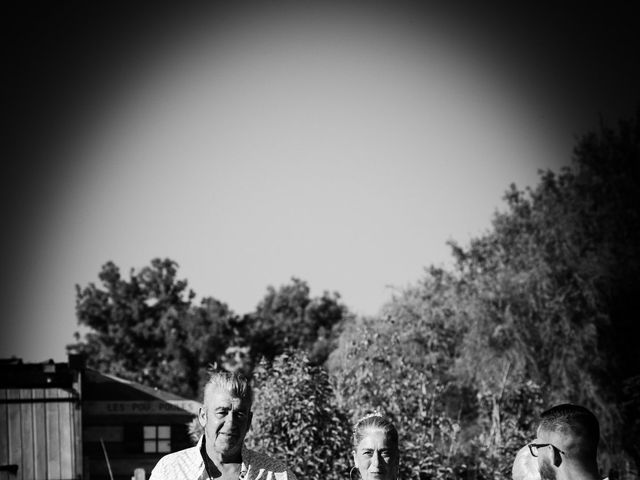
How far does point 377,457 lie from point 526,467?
1106mm

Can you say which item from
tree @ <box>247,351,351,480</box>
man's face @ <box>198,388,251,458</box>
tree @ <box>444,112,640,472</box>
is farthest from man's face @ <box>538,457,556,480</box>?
tree @ <box>444,112,640,472</box>

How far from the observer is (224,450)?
202 inches

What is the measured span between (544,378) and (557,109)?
893 inches

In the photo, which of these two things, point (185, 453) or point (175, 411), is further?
point (175, 411)

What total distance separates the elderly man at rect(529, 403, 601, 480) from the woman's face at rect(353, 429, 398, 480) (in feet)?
4.13

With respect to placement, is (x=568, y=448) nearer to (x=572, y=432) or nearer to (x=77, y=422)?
(x=572, y=432)

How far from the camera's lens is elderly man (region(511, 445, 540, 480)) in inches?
175

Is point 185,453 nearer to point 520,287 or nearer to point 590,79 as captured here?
point 520,287

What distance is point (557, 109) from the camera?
44219 mm

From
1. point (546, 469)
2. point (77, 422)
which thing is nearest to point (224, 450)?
point (546, 469)

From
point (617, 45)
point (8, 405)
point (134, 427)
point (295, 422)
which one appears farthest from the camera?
point (617, 45)

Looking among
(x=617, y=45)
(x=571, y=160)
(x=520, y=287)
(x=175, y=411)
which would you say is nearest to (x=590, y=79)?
(x=617, y=45)

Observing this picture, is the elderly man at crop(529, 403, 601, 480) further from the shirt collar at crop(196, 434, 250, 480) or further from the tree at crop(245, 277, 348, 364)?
the tree at crop(245, 277, 348, 364)

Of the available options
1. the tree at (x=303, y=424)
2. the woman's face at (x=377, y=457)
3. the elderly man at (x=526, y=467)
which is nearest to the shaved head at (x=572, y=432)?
the elderly man at (x=526, y=467)
